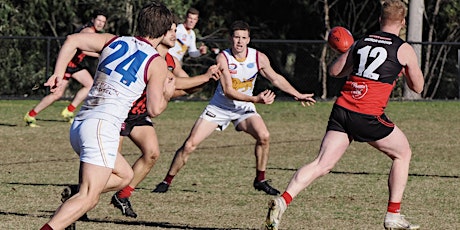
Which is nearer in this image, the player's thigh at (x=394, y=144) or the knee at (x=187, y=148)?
the player's thigh at (x=394, y=144)

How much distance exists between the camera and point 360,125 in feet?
28.1

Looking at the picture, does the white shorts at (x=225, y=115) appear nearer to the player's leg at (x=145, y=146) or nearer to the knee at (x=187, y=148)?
the knee at (x=187, y=148)

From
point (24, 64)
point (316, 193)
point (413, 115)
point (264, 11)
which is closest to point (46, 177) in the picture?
point (316, 193)

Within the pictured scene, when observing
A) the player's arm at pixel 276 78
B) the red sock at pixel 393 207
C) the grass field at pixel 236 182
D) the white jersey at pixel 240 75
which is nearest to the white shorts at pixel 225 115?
the white jersey at pixel 240 75

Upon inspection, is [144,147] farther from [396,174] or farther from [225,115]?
[396,174]

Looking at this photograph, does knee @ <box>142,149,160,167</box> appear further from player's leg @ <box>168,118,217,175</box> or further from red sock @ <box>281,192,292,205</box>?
red sock @ <box>281,192,292,205</box>

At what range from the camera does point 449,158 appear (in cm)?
1520

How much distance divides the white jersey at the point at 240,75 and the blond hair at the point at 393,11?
350 cm

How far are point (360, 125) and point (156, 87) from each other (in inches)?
75.7

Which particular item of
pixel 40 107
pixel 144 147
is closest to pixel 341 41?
pixel 144 147

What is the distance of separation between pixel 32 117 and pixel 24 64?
351 inches

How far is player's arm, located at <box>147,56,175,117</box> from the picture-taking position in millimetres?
7430

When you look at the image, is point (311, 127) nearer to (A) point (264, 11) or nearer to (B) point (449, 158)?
(B) point (449, 158)

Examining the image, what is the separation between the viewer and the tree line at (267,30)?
27.7 meters
